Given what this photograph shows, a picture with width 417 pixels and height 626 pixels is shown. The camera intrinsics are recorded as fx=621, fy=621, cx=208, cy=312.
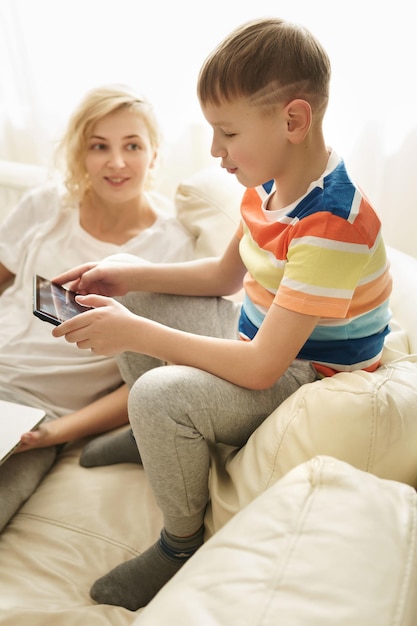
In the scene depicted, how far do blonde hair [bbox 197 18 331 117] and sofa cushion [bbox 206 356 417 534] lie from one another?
0.42 meters

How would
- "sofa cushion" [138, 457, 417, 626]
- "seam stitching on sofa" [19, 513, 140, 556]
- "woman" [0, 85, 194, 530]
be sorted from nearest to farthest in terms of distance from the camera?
"sofa cushion" [138, 457, 417, 626] < "seam stitching on sofa" [19, 513, 140, 556] < "woman" [0, 85, 194, 530]

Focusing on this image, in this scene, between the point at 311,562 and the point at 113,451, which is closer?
the point at 311,562

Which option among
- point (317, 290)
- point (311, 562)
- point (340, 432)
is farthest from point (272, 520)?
point (317, 290)

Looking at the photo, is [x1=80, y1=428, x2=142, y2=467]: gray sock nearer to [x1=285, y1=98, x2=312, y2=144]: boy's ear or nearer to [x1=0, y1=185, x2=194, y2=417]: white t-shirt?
[x1=0, y1=185, x2=194, y2=417]: white t-shirt

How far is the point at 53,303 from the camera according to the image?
3.41ft

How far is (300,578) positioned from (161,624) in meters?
0.14

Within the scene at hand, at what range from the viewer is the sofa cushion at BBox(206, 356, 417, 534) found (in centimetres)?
84

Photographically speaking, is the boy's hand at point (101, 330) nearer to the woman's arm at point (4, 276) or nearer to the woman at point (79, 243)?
the woman at point (79, 243)

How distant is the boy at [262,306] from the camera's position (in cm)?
89

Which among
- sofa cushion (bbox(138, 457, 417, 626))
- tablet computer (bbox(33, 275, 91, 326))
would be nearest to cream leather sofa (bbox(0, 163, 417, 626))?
sofa cushion (bbox(138, 457, 417, 626))

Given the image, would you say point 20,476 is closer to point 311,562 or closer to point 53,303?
point 53,303

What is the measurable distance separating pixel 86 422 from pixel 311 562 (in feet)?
2.66

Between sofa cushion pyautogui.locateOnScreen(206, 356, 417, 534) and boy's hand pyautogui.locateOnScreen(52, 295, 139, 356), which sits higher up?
boy's hand pyautogui.locateOnScreen(52, 295, 139, 356)

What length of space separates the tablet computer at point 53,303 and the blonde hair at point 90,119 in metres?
0.48
